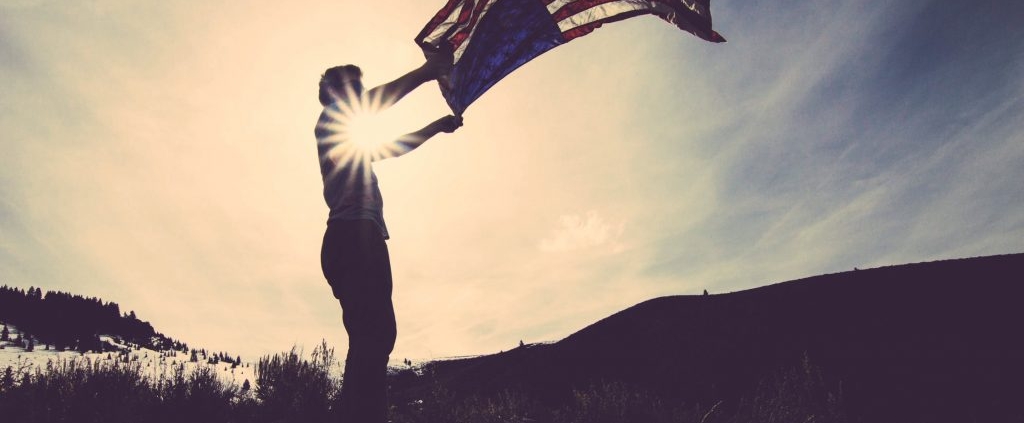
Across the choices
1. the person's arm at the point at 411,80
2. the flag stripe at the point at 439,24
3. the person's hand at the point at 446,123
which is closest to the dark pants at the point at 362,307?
the person's arm at the point at 411,80

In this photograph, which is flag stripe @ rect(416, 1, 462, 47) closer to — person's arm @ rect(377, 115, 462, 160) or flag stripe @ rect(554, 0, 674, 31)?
flag stripe @ rect(554, 0, 674, 31)

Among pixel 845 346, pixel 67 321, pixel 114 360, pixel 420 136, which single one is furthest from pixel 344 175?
pixel 67 321

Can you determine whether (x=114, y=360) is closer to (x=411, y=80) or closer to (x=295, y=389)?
(x=295, y=389)

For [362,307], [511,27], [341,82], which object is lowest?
[362,307]

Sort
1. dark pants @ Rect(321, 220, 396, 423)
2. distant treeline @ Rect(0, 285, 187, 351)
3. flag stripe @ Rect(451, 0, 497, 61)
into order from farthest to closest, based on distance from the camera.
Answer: distant treeline @ Rect(0, 285, 187, 351)
flag stripe @ Rect(451, 0, 497, 61)
dark pants @ Rect(321, 220, 396, 423)

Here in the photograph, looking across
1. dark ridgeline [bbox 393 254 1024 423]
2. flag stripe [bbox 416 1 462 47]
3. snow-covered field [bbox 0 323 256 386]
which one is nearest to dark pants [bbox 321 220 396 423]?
flag stripe [bbox 416 1 462 47]

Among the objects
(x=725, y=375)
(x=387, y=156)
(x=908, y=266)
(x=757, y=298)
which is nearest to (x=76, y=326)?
(x=387, y=156)

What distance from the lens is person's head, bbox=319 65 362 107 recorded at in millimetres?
2471

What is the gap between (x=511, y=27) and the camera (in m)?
3.37

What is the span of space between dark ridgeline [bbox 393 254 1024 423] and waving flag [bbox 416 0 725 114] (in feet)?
11.8

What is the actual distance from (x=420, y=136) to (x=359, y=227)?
0.71 m

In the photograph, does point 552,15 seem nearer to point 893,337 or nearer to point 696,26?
point 696,26

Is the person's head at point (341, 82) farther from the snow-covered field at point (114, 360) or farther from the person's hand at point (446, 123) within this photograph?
the snow-covered field at point (114, 360)

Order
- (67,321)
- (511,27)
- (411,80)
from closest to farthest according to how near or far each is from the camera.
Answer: (411,80) < (511,27) < (67,321)
